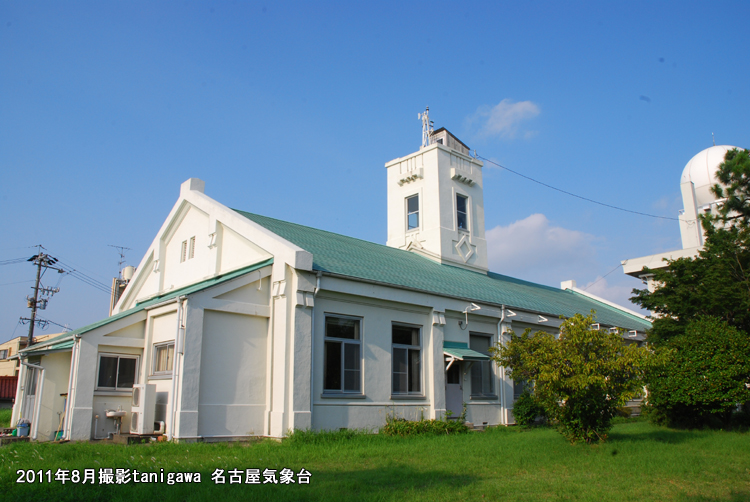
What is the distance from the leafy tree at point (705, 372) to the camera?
48.1 ft

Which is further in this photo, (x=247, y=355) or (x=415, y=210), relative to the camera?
(x=415, y=210)

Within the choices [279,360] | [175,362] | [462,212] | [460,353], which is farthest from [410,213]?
[175,362]

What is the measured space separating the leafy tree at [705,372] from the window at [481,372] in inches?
226

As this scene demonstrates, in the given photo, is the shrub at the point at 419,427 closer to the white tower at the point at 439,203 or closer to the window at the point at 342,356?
the window at the point at 342,356

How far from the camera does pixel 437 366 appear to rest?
18.4m

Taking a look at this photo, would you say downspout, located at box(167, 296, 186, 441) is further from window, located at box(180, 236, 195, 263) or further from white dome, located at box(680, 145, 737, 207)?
white dome, located at box(680, 145, 737, 207)

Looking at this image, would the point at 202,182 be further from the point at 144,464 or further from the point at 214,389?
the point at 144,464

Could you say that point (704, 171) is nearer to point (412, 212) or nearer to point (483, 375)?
point (412, 212)

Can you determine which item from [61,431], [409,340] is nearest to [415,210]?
[409,340]

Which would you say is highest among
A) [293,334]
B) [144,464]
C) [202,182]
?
[202,182]

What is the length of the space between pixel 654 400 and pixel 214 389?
12.1 metres

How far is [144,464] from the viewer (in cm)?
965

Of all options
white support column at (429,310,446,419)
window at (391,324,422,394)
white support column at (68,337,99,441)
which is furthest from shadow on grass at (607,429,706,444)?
white support column at (68,337,99,441)

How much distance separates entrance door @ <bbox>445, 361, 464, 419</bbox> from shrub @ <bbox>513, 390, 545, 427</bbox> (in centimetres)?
241
